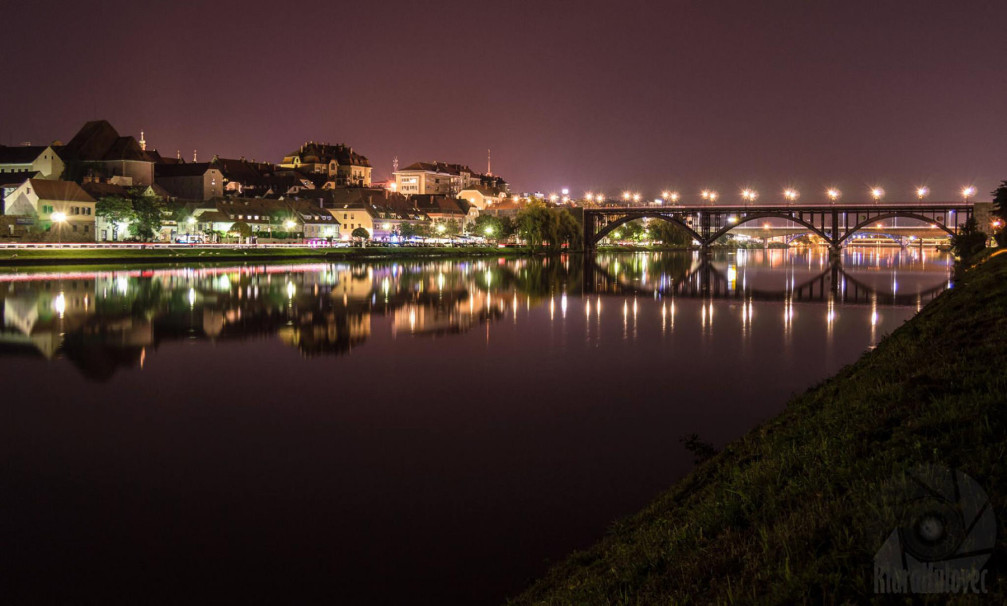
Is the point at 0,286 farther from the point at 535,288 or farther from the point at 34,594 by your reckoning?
the point at 34,594

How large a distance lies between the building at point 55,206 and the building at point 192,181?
23.9 metres

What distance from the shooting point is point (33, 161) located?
92750mm

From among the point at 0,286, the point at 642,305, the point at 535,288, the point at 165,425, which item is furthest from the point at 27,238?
the point at 165,425

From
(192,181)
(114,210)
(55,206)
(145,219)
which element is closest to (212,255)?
(145,219)

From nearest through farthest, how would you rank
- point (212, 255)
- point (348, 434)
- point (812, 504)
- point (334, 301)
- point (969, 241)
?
1. point (812, 504)
2. point (348, 434)
3. point (334, 301)
4. point (969, 241)
5. point (212, 255)

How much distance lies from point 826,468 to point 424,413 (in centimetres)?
939

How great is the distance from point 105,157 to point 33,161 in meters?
8.00

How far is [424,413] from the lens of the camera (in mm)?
14539

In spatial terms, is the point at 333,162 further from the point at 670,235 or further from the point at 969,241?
the point at 969,241

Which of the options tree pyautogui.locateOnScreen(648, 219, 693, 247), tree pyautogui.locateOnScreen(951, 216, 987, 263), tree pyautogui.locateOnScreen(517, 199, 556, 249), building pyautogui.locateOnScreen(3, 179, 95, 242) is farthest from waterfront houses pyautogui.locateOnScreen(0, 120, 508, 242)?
tree pyautogui.locateOnScreen(951, 216, 987, 263)

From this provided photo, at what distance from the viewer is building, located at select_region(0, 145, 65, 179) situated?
3617 inches

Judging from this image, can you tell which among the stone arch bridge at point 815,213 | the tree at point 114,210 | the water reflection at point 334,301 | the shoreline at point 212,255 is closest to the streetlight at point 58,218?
the tree at point 114,210

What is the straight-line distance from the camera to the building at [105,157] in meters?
95.2

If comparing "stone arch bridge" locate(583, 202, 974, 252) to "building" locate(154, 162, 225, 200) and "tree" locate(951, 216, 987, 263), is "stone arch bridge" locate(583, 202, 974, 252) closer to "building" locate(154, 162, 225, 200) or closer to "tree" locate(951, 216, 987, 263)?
"tree" locate(951, 216, 987, 263)
